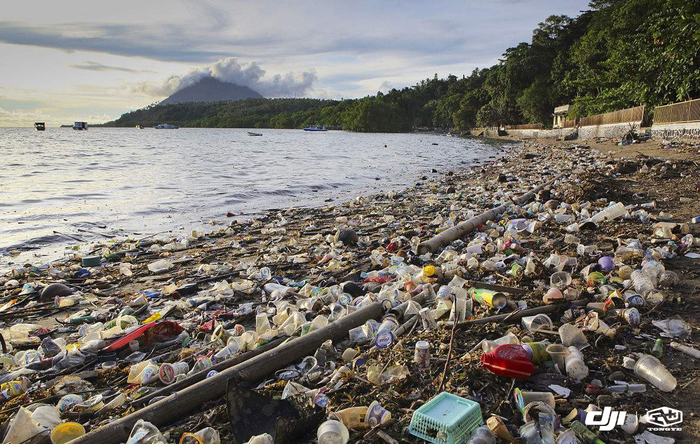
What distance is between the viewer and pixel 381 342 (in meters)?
2.90

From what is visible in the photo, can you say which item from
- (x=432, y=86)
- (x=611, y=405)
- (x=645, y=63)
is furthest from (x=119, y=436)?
(x=432, y=86)

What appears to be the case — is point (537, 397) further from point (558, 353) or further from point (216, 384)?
point (216, 384)

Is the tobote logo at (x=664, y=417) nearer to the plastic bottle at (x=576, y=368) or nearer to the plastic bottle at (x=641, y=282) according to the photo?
the plastic bottle at (x=576, y=368)

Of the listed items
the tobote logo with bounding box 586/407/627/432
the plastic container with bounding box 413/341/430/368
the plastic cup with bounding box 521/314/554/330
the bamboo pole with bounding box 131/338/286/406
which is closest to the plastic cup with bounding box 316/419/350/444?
the plastic container with bounding box 413/341/430/368

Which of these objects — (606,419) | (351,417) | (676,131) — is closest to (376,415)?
(351,417)

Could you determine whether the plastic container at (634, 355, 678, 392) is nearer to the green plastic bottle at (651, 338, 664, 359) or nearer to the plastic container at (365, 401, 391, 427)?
the green plastic bottle at (651, 338, 664, 359)

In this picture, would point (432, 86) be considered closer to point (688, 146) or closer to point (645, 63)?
point (645, 63)

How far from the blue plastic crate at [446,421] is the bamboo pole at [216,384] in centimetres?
104

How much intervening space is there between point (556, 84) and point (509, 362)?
5650cm

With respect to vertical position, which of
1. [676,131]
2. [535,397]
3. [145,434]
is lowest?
[145,434]

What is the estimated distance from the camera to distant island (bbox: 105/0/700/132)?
798 inches

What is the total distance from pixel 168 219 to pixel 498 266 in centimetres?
792

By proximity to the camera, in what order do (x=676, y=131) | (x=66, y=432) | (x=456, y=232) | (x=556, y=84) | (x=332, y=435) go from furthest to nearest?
(x=556, y=84) < (x=676, y=131) < (x=456, y=232) < (x=66, y=432) < (x=332, y=435)

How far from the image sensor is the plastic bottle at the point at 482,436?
185 cm
